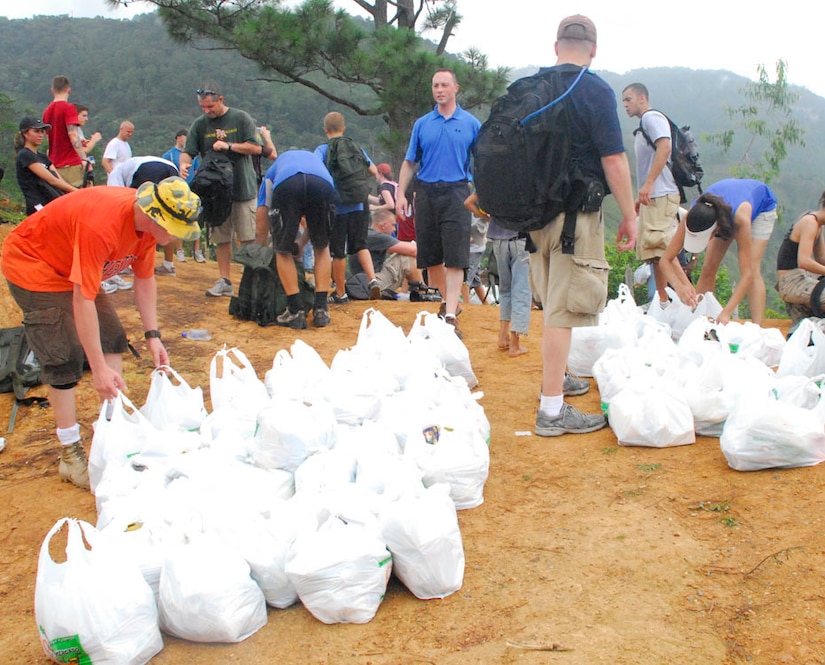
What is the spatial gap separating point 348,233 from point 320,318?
1.02 m

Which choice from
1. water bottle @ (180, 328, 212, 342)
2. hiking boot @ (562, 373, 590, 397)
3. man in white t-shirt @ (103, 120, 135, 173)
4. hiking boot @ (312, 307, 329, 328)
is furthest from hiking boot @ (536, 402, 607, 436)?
man in white t-shirt @ (103, 120, 135, 173)

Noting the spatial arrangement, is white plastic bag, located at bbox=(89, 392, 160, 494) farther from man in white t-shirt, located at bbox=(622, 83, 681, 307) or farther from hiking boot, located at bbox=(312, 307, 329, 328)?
man in white t-shirt, located at bbox=(622, 83, 681, 307)

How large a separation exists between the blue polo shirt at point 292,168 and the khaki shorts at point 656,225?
2326mm

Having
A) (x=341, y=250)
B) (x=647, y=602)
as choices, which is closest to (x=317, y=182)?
(x=341, y=250)

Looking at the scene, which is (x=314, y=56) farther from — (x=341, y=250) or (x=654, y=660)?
(x=654, y=660)

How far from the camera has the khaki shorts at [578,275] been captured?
3033mm

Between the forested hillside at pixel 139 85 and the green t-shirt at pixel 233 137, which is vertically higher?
the forested hillside at pixel 139 85

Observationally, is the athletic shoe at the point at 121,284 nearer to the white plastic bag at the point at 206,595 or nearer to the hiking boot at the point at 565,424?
the hiking boot at the point at 565,424

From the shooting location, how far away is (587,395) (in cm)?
391

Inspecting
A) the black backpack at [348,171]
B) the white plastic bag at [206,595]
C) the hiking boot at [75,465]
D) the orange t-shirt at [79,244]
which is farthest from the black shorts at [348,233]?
the white plastic bag at [206,595]

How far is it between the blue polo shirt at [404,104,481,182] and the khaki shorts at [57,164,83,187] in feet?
12.1

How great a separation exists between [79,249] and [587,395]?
2647 millimetres

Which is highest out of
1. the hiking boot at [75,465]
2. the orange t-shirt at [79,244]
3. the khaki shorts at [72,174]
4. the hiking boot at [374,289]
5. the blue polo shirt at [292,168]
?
the blue polo shirt at [292,168]

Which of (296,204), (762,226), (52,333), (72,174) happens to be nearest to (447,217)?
(296,204)
